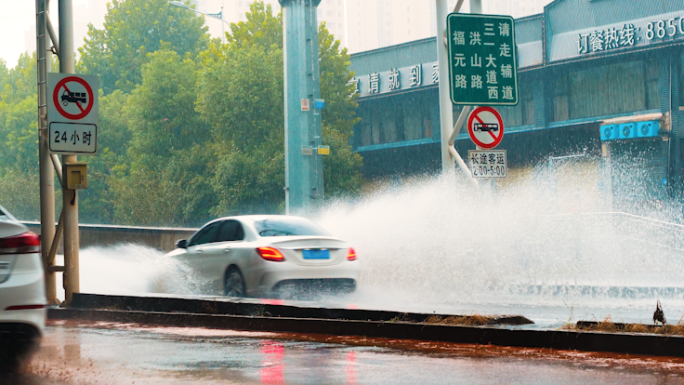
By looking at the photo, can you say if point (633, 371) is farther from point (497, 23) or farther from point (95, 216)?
point (95, 216)

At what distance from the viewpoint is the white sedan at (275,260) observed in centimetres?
1179

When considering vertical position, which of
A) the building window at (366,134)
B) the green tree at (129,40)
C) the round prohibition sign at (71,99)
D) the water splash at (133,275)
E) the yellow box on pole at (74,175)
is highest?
the green tree at (129,40)

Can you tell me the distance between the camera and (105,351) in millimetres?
8094

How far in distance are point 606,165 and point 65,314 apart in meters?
26.5

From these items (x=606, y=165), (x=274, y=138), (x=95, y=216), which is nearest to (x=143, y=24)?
(x=95, y=216)

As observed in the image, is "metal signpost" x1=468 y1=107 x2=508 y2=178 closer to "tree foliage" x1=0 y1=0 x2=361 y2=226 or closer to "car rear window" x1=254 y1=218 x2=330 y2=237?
"car rear window" x1=254 y1=218 x2=330 y2=237

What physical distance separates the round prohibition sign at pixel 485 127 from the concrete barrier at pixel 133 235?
1026 cm

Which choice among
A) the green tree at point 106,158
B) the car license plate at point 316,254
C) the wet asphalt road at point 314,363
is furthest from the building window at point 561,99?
the wet asphalt road at point 314,363

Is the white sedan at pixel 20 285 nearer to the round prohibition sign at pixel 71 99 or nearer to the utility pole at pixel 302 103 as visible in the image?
the round prohibition sign at pixel 71 99

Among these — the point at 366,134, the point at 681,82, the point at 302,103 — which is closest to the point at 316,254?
the point at 302,103

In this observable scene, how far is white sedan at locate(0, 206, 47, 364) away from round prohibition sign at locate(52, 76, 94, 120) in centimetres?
489

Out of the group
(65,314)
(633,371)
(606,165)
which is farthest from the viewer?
(606,165)

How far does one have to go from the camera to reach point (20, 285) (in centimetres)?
677

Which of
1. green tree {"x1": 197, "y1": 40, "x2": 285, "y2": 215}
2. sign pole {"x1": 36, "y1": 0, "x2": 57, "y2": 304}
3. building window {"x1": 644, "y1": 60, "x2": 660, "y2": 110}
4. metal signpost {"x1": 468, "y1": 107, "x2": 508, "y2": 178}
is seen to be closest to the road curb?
sign pole {"x1": 36, "y1": 0, "x2": 57, "y2": 304}
